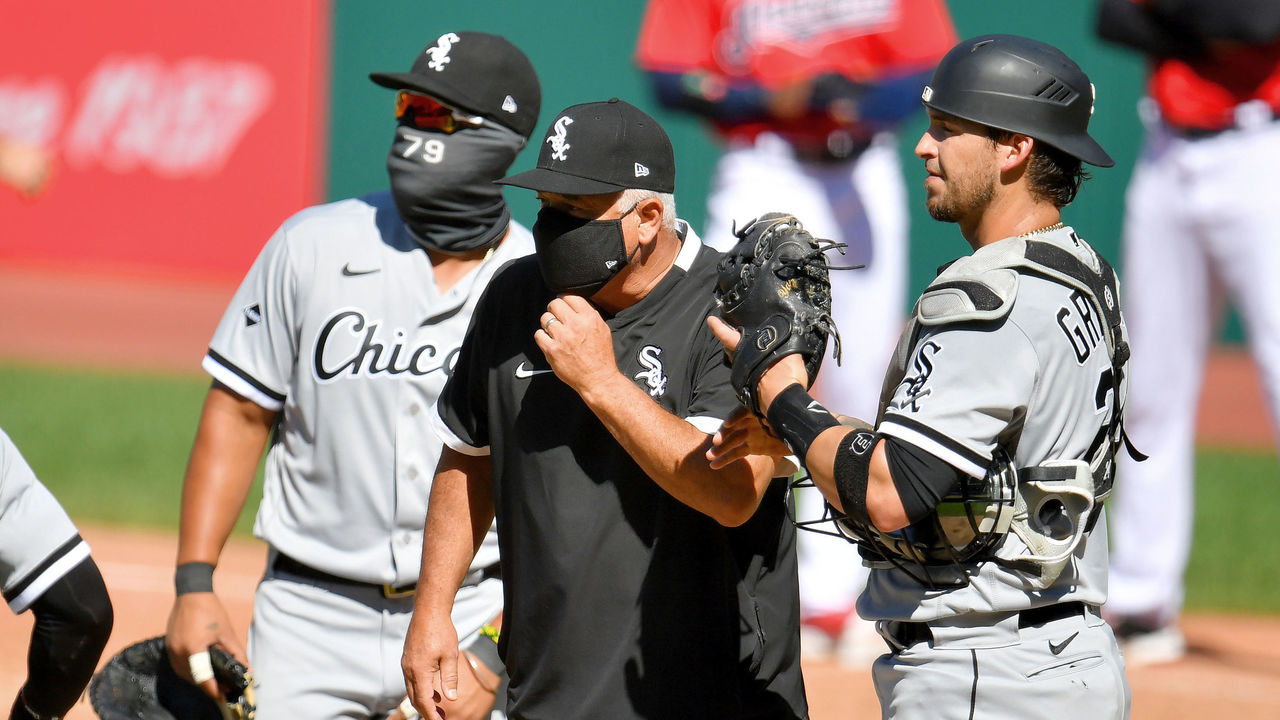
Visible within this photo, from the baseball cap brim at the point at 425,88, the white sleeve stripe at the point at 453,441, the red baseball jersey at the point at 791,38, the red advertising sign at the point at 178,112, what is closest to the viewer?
the white sleeve stripe at the point at 453,441

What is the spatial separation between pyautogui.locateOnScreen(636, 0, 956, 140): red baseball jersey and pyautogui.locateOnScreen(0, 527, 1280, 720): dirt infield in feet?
8.24

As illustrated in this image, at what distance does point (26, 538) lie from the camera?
2.84 meters

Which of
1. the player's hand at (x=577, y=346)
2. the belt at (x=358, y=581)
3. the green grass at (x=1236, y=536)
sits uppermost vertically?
the player's hand at (x=577, y=346)

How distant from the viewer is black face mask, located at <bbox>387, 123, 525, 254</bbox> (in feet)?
12.0

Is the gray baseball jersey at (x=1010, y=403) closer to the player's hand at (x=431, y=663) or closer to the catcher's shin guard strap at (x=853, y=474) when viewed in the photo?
the catcher's shin guard strap at (x=853, y=474)

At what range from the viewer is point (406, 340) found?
143 inches

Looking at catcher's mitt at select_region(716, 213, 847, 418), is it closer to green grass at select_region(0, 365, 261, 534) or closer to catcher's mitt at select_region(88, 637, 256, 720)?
catcher's mitt at select_region(88, 637, 256, 720)

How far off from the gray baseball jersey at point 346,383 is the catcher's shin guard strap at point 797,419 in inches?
49.6

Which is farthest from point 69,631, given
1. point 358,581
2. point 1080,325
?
→ point 1080,325

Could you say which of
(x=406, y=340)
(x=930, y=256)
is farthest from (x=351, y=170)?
(x=406, y=340)

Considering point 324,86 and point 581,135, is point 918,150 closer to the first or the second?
point 581,135

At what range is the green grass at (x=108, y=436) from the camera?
8.48 metres

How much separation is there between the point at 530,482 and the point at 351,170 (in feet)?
46.1

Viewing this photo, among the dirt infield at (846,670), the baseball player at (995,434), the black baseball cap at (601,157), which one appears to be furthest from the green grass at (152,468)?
the black baseball cap at (601,157)
